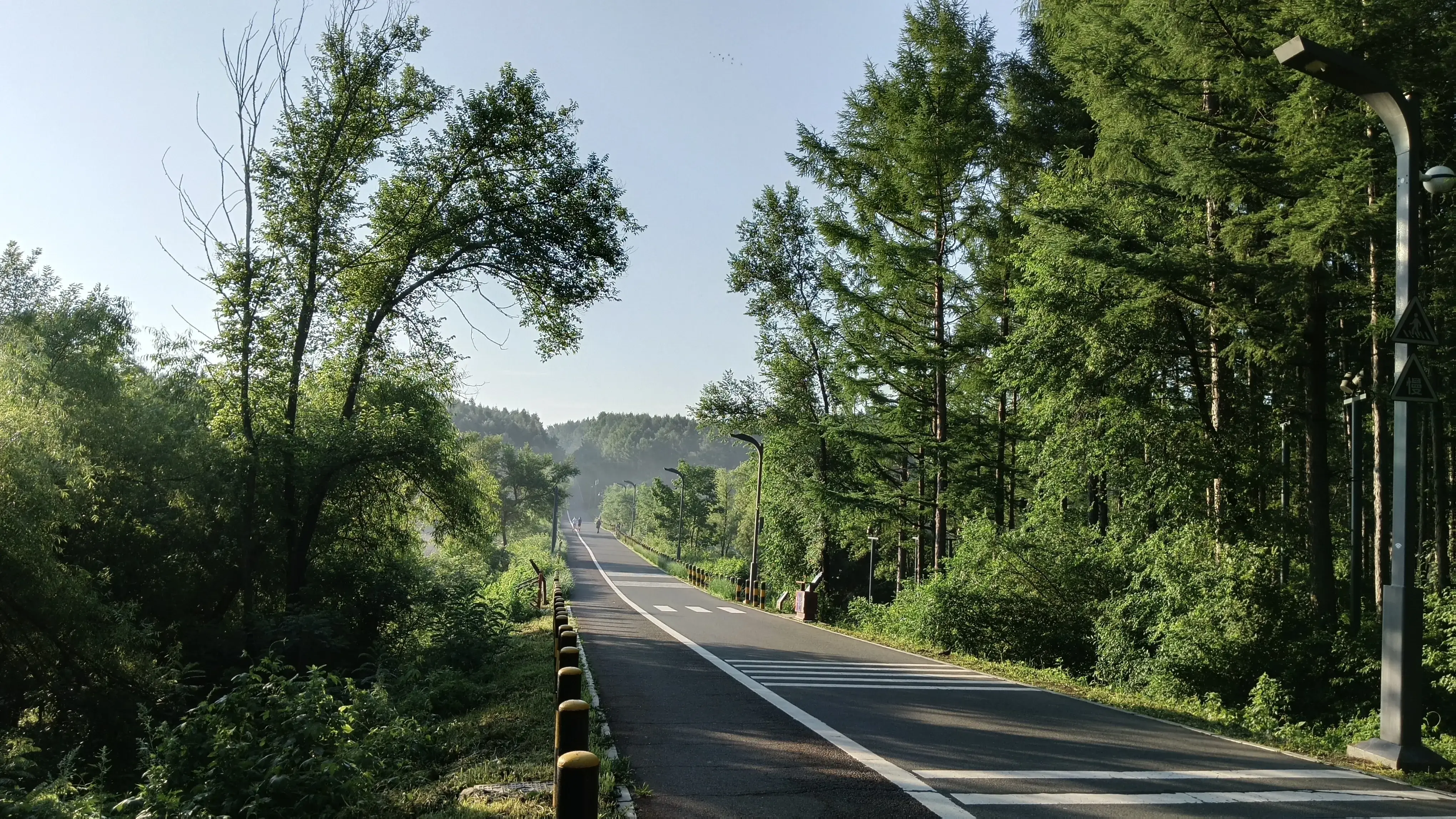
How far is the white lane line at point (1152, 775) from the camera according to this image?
21.7ft

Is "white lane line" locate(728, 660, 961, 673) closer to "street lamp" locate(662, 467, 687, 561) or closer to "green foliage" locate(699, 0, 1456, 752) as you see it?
"green foliage" locate(699, 0, 1456, 752)

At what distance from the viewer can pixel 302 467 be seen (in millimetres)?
17016

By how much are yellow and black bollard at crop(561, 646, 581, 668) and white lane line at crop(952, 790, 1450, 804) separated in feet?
10.7

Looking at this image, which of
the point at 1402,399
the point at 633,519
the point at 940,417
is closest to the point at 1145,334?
the point at 940,417

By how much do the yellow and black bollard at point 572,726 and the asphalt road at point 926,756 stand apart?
0.70 metres

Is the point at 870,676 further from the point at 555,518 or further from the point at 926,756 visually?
the point at 555,518

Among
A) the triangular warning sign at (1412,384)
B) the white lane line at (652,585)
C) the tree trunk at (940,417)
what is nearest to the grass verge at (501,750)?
the triangular warning sign at (1412,384)

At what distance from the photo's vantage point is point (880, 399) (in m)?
27.7

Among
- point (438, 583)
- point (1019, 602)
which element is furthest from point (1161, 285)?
point (438, 583)

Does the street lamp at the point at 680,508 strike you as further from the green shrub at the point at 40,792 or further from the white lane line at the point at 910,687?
the green shrub at the point at 40,792

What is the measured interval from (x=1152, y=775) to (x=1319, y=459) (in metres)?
11.6

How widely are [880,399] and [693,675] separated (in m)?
16.4

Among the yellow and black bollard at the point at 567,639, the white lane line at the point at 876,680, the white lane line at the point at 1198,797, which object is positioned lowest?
the white lane line at the point at 876,680

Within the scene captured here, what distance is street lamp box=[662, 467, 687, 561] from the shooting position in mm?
69812
